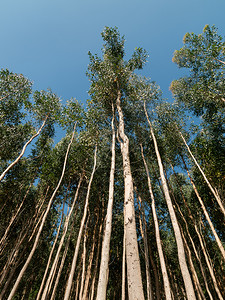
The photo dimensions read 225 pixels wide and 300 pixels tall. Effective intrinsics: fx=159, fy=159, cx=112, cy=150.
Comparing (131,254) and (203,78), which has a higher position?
(203,78)

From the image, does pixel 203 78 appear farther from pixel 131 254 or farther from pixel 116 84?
pixel 131 254

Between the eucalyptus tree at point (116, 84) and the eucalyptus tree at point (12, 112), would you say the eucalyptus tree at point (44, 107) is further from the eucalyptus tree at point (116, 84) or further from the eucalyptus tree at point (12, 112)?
the eucalyptus tree at point (116, 84)

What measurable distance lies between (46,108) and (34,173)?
13.1 ft

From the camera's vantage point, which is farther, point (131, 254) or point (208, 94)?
point (208, 94)

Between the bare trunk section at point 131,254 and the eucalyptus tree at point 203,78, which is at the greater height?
the eucalyptus tree at point 203,78

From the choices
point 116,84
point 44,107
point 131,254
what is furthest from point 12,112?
point 131,254

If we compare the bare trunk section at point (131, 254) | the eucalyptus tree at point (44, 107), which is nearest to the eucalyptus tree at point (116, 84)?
the bare trunk section at point (131, 254)

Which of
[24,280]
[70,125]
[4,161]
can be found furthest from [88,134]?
[24,280]

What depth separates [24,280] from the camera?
11.4 meters

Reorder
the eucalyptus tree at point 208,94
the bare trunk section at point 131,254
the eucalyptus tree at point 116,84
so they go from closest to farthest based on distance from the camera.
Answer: the bare trunk section at point 131,254 → the eucalyptus tree at point 116,84 → the eucalyptus tree at point 208,94

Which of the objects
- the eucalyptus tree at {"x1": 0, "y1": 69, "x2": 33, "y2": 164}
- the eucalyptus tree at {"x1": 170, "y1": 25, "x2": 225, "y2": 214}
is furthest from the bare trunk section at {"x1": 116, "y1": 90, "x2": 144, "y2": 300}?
the eucalyptus tree at {"x1": 0, "y1": 69, "x2": 33, "y2": 164}

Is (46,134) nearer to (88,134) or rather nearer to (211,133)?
(88,134)

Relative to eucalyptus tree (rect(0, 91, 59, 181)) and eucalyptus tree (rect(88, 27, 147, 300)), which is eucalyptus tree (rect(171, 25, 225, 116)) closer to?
eucalyptus tree (rect(88, 27, 147, 300))

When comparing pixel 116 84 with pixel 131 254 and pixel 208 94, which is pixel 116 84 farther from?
pixel 131 254
